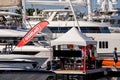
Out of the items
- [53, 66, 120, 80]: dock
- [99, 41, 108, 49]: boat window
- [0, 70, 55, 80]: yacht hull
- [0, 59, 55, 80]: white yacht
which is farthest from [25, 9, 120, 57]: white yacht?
[0, 70, 55, 80]: yacht hull

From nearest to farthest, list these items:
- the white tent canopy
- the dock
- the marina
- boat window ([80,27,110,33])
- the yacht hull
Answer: the yacht hull, the marina, the dock, the white tent canopy, boat window ([80,27,110,33])

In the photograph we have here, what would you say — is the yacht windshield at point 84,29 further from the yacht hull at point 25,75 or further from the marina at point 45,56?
the yacht hull at point 25,75

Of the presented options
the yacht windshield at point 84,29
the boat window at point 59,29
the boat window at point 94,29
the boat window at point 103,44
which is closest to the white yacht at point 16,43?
the boat window at point 59,29

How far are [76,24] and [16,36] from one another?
1440 cm

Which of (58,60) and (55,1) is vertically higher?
(55,1)

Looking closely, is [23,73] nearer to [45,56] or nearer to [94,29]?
[45,56]

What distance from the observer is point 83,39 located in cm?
2642

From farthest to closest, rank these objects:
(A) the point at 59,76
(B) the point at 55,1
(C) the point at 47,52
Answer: (B) the point at 55,1, (C) the point at 47,52, (A) the point at 59,76

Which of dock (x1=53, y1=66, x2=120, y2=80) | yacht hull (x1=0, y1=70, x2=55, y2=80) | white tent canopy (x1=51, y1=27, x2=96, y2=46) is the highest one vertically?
white tent canopy (x1=51, y1=27, x2=96, y2=46)

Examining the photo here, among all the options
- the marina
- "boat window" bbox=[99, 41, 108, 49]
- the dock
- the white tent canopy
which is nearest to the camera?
the marina

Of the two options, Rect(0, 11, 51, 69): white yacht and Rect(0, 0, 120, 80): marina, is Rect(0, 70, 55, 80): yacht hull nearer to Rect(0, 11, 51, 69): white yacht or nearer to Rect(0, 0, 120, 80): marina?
Rect(0, 0, 120, 80): marina

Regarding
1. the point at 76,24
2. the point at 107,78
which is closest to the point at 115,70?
the point at 107,78

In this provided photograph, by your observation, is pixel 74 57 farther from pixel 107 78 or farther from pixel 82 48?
pixel 107 78

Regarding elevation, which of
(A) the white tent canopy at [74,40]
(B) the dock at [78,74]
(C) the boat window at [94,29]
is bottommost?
(B) the dock at [78,74]
